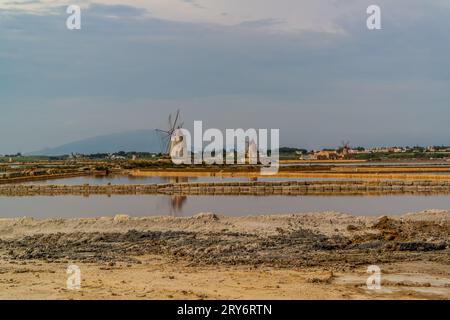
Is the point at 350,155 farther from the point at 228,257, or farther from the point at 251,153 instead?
the point at 228,257

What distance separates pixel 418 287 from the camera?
20.0ft

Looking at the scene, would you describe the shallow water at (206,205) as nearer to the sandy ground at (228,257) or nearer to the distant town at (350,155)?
the sandy ground at (228,257)

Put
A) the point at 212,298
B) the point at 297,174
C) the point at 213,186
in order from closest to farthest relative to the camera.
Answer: the point at 212,298 < the point at 213,186 < the point at 297,174

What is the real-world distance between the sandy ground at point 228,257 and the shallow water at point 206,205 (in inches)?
175

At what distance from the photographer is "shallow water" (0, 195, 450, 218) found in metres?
16.6

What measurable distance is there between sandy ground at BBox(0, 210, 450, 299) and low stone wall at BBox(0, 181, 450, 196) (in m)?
11.4

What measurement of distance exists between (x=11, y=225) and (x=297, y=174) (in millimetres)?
22264

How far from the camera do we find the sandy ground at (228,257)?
237 inches

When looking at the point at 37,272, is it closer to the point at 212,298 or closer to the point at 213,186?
the point at 212,298
